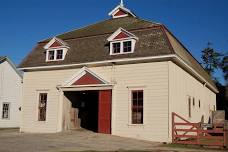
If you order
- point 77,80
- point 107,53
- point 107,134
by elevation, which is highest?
point 107,53

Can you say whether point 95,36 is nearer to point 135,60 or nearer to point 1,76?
point 135,60

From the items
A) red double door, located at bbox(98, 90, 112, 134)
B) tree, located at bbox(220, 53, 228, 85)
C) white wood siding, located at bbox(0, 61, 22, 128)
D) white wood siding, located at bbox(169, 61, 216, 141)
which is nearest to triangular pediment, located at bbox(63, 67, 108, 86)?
red double door, located at bbox(98, 90, 112, 134)

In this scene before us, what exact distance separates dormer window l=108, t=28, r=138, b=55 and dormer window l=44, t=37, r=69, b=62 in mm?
4237

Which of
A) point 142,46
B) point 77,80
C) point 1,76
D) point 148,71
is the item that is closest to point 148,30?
point 142,46

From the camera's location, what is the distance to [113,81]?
74.7ft

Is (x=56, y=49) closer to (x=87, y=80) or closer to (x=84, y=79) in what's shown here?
(x=84, y=79)

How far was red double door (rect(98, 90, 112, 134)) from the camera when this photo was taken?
22609mm

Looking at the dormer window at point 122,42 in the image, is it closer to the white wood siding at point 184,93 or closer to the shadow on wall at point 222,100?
the white wood siding at point 184,93

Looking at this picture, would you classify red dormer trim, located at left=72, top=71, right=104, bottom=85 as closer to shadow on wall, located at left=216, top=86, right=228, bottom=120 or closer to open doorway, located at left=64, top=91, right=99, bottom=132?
open doorway, located at left=64, top=91, right=99, bottom=132

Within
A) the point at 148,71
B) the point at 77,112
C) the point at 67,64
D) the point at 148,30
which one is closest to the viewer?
the point at 148,71

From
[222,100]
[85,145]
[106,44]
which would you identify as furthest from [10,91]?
[222,100]

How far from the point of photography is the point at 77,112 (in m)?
26.7

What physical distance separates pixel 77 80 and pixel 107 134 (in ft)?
15.0

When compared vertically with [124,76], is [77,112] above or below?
below
